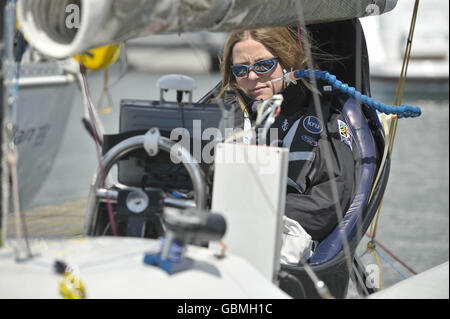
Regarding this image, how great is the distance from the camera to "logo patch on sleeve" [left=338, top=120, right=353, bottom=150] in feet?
8.24

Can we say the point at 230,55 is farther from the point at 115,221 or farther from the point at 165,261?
the point at 165,261

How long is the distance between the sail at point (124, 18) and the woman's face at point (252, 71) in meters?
0.38

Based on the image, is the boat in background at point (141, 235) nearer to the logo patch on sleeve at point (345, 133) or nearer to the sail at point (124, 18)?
the sail at point (124, 18)

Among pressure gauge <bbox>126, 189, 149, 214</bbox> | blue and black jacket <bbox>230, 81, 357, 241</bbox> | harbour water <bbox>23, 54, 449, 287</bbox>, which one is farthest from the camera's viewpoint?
harbour water <bbox>23, 54, 449, 287</bbox>

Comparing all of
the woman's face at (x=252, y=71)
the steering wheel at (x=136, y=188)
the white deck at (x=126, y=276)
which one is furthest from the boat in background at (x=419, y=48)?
the white deck at (x=126, y=276)

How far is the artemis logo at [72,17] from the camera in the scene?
1889 mm

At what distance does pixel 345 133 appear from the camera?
254cm

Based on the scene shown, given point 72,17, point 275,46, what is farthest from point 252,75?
point 72,17

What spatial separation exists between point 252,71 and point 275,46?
143mm

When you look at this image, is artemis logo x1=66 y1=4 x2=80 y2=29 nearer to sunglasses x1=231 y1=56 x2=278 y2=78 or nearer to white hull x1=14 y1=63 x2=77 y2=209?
sunglasses x1=231 y1=56 x2=278 y2=78

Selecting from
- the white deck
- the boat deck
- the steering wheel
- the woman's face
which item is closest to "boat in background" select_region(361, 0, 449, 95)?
the boat deck

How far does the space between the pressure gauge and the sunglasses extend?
76cm

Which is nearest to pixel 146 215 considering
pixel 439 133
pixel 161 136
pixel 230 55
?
pixel 161 136
